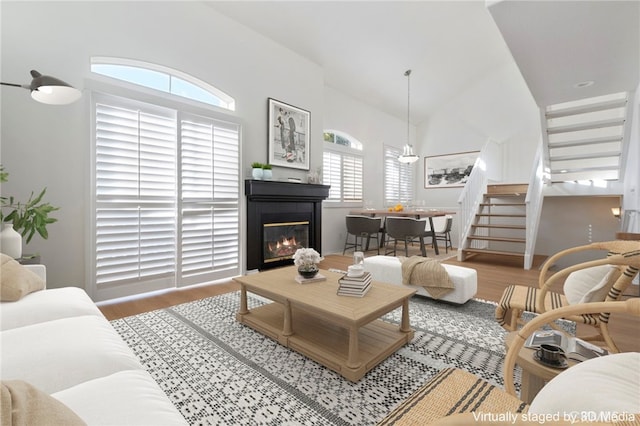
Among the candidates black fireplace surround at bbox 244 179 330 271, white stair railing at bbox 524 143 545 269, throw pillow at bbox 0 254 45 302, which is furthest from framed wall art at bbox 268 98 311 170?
white stair railing at bbox 524 143 545 269

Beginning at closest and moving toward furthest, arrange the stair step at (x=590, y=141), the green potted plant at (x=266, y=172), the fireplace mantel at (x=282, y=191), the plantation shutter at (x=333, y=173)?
the stair step at (x=590, y=141) < the fireplace mantel at (x=282, y=191) < the green potted plant at (x=266, y=172) < the plantation shutter at (x=333, y=173)

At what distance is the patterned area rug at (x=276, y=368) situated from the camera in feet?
4.71

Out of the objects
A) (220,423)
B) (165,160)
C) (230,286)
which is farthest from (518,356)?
(165,160)

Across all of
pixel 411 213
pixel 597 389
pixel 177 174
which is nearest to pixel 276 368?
pixel 597 389

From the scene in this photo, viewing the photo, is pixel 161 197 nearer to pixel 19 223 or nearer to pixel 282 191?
pixel 19 223

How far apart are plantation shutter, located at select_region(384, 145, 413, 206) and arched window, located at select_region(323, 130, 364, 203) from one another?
0.95 meters

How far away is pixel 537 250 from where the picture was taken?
5836 millimetres

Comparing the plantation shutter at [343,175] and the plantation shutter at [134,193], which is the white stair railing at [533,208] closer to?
the plantation shutter at [343,175]

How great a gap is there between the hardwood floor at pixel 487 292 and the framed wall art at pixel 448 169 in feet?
8.30

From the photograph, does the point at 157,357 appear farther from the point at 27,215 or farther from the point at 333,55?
the point at 333,55

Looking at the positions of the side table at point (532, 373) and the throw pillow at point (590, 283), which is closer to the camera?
the side table at point (532, 373)

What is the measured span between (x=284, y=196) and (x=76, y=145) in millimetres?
2501

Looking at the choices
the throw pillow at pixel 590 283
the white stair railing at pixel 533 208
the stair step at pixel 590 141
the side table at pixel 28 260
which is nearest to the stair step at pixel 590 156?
the stair step at pixel 590 141

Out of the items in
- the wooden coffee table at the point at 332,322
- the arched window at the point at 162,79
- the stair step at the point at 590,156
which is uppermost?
the arched window at the point at 162,79
